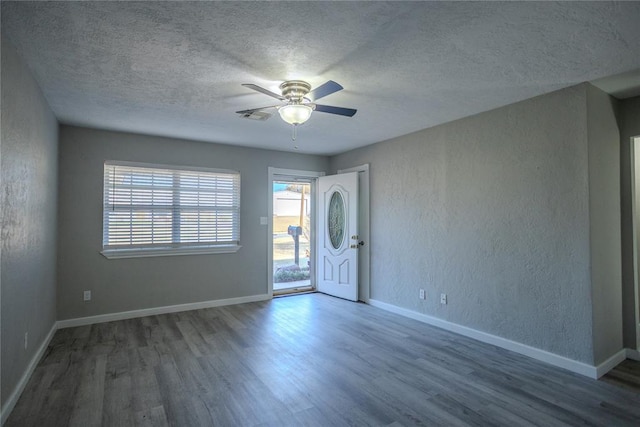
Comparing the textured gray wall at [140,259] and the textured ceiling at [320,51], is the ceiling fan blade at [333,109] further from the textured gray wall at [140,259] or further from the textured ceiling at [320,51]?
the textured gray wall at [140,259]

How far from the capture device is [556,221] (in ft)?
9.92

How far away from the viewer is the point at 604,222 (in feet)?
9.80

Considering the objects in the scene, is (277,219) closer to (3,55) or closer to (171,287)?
(171,287)

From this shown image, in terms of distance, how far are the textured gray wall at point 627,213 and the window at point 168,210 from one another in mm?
4665

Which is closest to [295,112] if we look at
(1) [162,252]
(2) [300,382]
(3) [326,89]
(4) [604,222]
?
(3) [326,89]

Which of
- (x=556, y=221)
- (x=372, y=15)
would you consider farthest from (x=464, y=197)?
(x=372, y=15)

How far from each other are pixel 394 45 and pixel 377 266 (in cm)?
348

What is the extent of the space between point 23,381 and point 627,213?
5395mm

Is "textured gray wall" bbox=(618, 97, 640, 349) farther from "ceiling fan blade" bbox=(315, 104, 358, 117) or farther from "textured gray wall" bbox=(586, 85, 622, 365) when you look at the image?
"ceiling fan blade" bbox=(315, 104, 358, 117)

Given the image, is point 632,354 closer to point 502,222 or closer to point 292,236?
point 502,222

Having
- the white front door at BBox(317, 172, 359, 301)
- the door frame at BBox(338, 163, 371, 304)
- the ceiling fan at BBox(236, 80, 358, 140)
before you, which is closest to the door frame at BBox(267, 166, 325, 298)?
the white front door at BBox(317, 172, 359, 301)

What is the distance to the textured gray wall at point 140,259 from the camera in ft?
13.5

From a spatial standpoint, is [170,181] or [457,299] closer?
[457,299]

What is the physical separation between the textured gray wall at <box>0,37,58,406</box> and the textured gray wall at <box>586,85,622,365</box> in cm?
438
